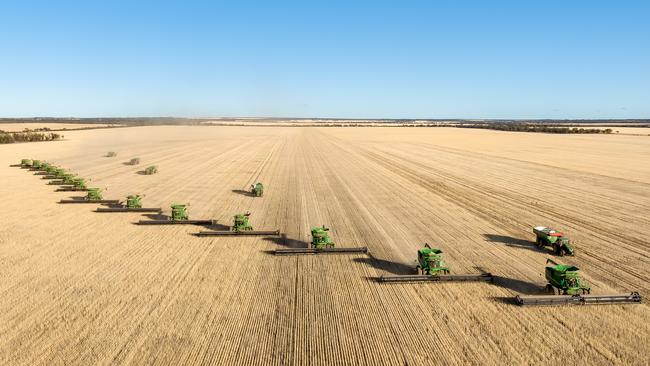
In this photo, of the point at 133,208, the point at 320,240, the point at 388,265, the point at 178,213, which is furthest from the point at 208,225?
the point at 388,265

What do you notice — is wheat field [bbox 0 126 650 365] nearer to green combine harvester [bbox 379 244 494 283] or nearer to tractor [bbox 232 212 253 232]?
green combine harvester [bbox 379 244 494 283]

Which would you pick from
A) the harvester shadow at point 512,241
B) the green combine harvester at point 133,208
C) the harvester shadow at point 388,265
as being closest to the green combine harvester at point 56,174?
the green combine harvester at point 133,208

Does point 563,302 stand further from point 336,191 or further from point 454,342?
point 336,191

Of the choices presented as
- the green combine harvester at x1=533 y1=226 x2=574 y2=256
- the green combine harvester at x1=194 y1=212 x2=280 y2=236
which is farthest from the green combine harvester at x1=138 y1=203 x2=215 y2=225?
the green combine harvester at x1=533 y1=226 x2=574 y2=256

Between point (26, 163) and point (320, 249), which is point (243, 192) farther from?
point (26, 163)

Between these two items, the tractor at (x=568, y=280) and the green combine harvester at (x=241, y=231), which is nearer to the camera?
the tractor at (x=568, y=280)

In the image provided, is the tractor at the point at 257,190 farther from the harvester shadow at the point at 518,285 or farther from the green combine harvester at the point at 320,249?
the harvester shadow at the point at 518,285
